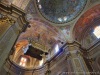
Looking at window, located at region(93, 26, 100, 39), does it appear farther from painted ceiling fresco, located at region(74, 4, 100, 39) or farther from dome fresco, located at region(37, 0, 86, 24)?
dome fresco, located at region(37, 0, 86, 24)

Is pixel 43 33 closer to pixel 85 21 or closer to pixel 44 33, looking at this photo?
pixel 44 33

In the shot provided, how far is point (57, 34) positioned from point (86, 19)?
9.97 feet

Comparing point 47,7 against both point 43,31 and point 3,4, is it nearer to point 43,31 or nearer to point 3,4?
point 43,31

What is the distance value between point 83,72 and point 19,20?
16.5 feet

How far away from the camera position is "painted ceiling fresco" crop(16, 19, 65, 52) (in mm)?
13367

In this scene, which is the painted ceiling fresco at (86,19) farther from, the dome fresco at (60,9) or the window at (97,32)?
the window at (97,32)

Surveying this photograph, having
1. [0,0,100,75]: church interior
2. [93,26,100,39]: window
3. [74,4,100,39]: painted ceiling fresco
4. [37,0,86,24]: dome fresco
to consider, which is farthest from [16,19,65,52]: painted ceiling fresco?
[93,26,100,39]: window

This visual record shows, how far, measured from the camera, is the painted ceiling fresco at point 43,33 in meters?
13.4

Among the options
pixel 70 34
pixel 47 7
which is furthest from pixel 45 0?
pixel 70 34

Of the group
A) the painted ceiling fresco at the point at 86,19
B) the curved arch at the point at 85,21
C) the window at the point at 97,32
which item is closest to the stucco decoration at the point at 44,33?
the curved arch at the point at 85,21

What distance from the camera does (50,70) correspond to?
39.3ft

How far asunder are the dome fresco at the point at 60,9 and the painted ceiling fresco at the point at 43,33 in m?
0.88

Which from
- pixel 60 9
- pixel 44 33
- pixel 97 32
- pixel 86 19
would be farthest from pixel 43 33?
pixel 97 32

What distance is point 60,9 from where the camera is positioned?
47.1 feet
